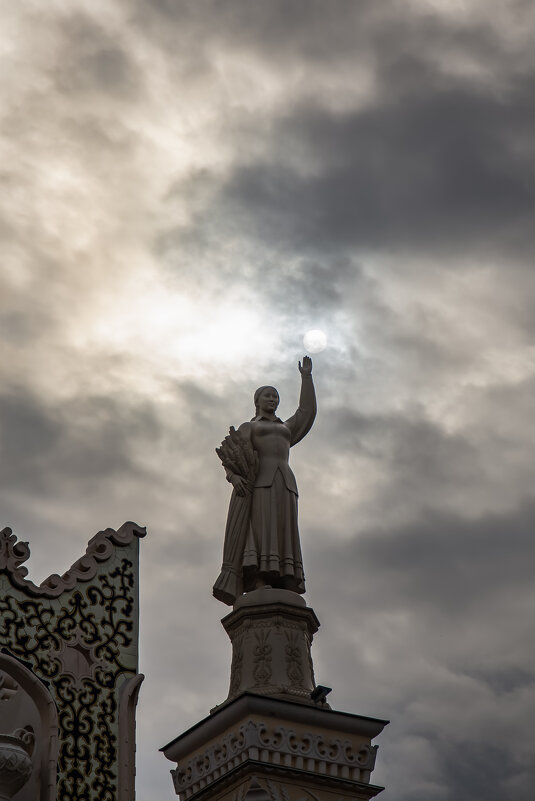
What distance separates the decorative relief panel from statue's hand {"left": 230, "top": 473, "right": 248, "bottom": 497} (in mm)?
1182

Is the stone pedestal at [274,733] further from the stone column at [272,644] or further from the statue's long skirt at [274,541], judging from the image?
the statue's long skirt at [274,541]

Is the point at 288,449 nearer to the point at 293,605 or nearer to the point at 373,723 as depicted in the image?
the point at 293,605

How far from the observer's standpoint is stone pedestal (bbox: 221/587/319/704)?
15125 mm

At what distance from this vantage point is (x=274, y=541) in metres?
15.9

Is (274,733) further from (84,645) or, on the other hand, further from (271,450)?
(271,450)

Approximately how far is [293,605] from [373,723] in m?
1.26

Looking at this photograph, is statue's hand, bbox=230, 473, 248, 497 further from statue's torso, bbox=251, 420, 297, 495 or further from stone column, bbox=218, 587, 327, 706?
stone column, bbox=218, 587, 327, 706

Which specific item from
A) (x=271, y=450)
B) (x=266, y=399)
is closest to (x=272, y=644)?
(x=271, y=450)

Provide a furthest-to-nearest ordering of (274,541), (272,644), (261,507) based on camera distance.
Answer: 1. (261,507)
2. (274,541)
3. (272,644)

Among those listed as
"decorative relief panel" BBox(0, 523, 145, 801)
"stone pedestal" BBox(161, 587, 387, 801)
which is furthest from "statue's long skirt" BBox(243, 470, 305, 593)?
"decorative relief panel" BBox(0, 523, 145, 801)

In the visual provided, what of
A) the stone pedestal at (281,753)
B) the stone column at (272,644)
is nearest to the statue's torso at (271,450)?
the stone column at (272,644)

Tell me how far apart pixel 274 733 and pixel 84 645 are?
1.75m

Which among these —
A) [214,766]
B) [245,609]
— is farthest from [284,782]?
[245,609]

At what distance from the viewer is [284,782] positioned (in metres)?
14.6
